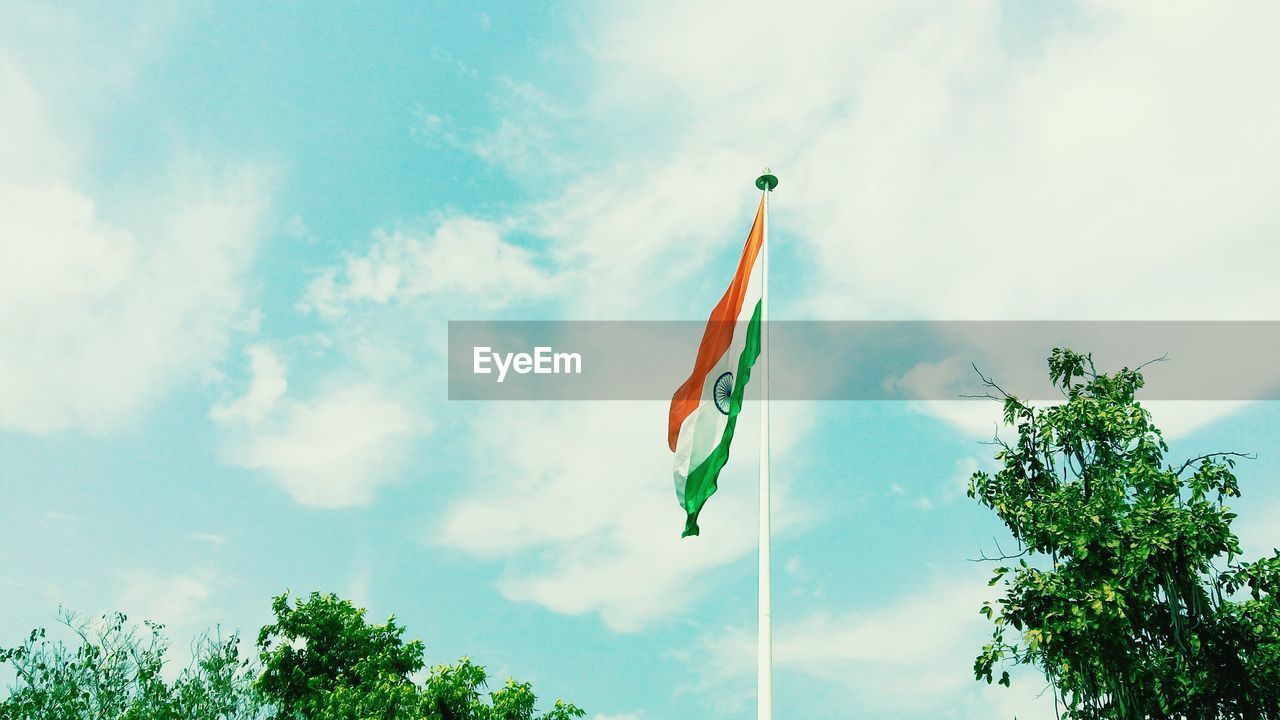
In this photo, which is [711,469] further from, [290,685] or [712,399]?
[290,685]

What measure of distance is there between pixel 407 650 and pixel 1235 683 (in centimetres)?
2278

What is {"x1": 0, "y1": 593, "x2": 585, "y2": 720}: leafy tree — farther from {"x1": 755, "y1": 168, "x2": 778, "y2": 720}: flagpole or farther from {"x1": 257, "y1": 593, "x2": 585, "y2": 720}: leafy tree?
{"x1": 755, "y1": 168, "x2": 778, "y2": 720}: flagpole

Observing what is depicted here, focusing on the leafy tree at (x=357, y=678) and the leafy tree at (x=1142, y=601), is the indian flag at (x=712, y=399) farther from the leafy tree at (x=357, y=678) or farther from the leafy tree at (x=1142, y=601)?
the leafy tree at (x=357, y=678)

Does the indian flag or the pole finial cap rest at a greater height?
the pole finial cap

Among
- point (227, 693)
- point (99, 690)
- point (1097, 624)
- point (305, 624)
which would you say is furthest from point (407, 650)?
point (1097, 624)

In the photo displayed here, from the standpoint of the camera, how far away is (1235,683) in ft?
51.2

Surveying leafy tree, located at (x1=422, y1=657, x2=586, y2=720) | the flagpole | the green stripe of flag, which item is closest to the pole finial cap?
the flagpole

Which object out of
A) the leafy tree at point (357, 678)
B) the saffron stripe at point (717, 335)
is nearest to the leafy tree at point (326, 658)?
the leafy tree at point (357, 678)

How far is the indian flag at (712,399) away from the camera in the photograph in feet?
42.0

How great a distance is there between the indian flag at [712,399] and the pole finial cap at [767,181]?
1.02 meters

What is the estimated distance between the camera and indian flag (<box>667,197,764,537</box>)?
1281cm

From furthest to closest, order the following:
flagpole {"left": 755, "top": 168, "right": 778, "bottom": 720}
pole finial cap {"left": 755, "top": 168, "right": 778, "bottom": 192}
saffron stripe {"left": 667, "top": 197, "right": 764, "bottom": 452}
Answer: pole finial cap {"left": 755, "top": 168, "right": 778, "bottom": 192} → saffron stripe {"left": 667, "top": 197, "right": 764, "bottom": 452} → flagpole {"left": 755, "top": 168, "right": 778, "bottom": 720}

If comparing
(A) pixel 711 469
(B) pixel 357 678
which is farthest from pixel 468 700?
(A) pixel 711 469

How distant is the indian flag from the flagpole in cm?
13
